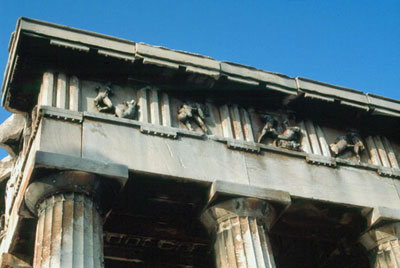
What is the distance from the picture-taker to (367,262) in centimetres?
1830

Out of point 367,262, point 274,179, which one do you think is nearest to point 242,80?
point 274,179

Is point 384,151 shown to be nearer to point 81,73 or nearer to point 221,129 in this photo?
point 221,129

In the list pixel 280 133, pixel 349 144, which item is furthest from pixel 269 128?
pixel 349 144

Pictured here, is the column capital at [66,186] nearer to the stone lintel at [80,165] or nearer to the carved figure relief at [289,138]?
the stone lintel at [80,165]

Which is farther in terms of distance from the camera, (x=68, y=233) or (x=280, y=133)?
(x=280, y=133)

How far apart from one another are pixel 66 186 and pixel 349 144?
803 cm

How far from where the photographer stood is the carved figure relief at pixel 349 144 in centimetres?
1788

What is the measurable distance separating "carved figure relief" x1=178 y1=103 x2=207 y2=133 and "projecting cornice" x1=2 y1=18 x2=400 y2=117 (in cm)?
64

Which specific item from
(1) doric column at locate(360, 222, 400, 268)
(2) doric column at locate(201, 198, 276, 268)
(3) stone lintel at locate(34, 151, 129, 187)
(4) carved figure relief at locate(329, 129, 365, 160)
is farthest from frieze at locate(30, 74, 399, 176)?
(1) doric column at locate(360, 222, 400, 268)

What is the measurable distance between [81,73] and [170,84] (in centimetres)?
212

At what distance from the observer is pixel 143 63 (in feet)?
52.6

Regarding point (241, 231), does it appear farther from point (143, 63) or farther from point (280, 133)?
point (143, 63)

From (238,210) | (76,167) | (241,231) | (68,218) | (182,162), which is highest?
(182,162)

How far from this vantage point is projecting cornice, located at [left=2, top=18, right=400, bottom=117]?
50.0ft
